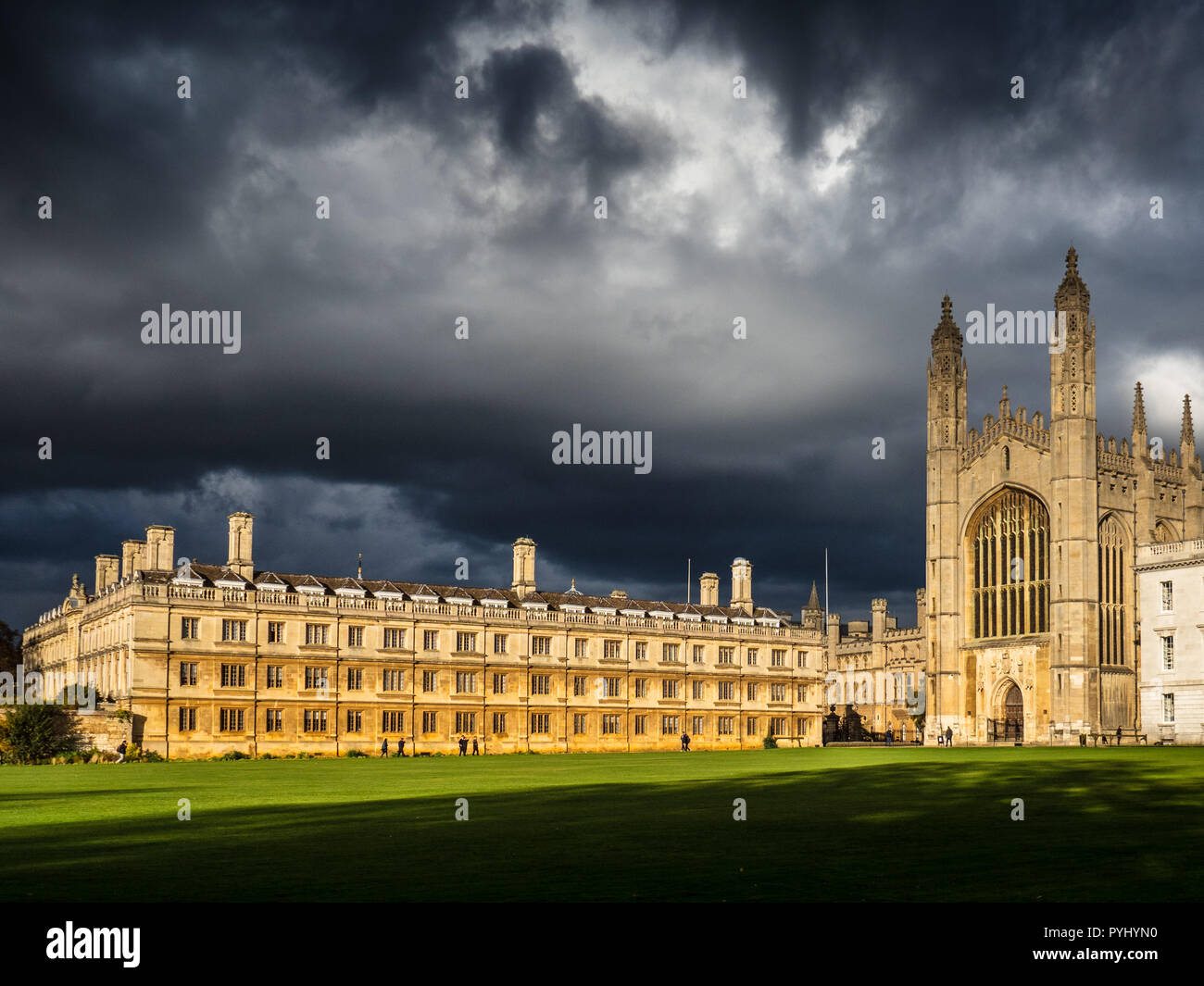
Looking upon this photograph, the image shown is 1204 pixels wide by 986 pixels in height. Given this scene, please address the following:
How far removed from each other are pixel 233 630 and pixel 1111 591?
57.1 metres

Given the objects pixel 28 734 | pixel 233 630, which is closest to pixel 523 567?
pixel 233 630

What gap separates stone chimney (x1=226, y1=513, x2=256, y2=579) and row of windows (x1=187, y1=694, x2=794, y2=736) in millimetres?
8531

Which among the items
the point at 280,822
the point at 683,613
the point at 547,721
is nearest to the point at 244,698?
the point at 547,721

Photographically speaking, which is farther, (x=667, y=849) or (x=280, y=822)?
(x=280, y=822)

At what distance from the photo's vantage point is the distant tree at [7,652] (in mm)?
87438

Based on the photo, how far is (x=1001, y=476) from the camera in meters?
90.0

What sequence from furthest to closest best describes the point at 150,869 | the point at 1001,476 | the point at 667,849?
1. the point at 1001,476
2. the point at 667,849
3. the point at 150,869

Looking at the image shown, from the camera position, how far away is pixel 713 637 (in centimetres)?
8244

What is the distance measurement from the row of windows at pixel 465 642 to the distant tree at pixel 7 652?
32.1 m

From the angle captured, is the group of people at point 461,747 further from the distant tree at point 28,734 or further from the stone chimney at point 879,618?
the stone chimney at point 879,618
